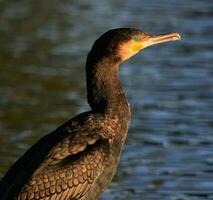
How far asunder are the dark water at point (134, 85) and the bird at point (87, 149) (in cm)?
257

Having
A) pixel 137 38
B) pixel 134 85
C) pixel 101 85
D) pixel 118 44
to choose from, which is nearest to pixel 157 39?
pixel 137 38

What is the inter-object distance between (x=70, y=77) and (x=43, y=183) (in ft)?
28.1

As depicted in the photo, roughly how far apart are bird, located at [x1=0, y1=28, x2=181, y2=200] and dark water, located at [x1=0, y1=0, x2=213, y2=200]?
2.57 meters

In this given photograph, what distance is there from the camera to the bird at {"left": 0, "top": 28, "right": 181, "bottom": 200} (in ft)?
33.8

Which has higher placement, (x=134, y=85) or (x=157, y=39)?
(x=157, y=39)

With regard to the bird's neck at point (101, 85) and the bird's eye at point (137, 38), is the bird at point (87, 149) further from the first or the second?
the bird's eye at point (137, 38)

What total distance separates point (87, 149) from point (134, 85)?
25.4 ft

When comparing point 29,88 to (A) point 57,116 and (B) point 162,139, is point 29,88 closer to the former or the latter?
(A) point 57,116

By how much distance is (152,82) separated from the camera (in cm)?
1822

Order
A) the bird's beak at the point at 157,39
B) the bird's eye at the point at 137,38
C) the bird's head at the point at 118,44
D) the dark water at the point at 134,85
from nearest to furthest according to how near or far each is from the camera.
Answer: the bird's head at the point at 118,44
the bird's eye at the point at 137,38
the bird's beak at the point at 157,39
the dark water at the point at 134,85

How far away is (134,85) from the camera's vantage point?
18156mm

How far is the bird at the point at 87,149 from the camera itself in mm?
10297

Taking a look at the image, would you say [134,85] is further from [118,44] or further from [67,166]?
[67,166]

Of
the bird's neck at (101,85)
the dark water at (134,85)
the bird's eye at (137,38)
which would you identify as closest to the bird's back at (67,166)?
the bird's neck at (101,85)
